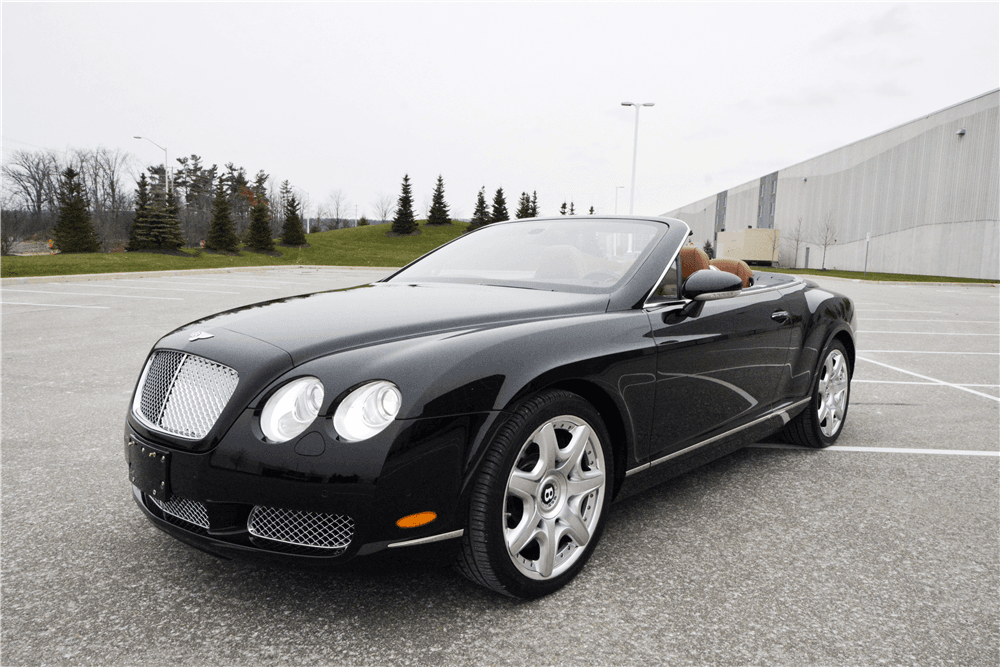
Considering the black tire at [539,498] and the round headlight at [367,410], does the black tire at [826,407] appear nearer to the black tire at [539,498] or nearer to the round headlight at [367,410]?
the black tire at [539,498]

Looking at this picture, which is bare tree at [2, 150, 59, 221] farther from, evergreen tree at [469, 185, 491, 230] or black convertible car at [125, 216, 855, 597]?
black convertible car at [125, 216, 855, 597]

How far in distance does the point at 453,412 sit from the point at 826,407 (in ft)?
10.5

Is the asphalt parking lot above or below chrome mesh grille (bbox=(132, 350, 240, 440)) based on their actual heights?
below

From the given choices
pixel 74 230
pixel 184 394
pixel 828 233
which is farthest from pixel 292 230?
pixel 184 394

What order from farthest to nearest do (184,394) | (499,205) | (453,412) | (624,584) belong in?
(499,205) < (624,584) < (184,394) < (453,412)

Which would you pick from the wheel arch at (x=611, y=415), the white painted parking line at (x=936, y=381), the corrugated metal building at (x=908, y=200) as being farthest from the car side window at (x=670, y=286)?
the corrugated metal building at (x=908, y=200)

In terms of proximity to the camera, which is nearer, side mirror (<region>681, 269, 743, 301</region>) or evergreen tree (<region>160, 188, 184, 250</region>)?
side mirror (<region>681, 269, 743, 301</region>)

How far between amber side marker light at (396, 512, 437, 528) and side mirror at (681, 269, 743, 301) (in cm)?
165

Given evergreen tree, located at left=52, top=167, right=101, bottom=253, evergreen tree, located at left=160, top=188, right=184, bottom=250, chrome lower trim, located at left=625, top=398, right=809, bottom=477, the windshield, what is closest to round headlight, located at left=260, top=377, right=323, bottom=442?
chrome lower trim, located at left=625, top=398, right=809, bottom=477

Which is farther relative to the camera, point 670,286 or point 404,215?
point 404,215

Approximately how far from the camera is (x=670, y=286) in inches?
130

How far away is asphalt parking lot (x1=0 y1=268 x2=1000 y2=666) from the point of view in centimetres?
219

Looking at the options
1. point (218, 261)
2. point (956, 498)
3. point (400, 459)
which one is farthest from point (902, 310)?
point (218, 261)

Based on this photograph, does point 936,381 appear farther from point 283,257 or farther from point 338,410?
point 283,257
